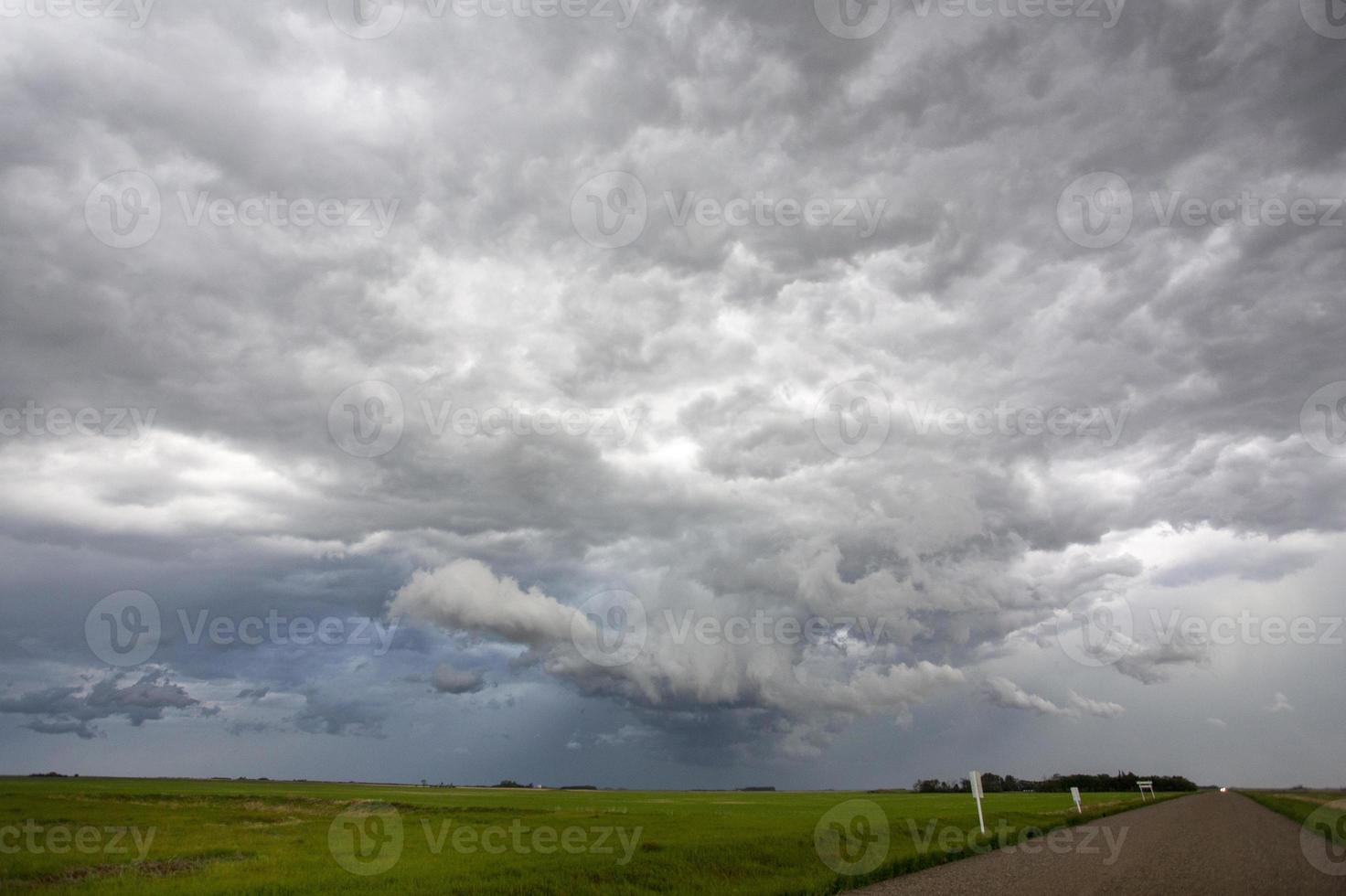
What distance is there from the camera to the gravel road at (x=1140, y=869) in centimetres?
1803

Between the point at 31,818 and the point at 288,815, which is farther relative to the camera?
the point at 288,815

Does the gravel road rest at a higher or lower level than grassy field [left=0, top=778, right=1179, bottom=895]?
higher

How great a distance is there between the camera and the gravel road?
18031 mm

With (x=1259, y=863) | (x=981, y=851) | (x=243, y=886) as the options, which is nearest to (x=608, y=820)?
(x=981, y=851)

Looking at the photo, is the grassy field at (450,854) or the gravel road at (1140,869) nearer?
the gravel road at (1140,869)

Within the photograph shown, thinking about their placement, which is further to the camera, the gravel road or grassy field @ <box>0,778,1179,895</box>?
grassy field @ <box>0,778,1179,895</box>

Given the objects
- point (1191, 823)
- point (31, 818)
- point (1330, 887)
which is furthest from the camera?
point (31, 818)

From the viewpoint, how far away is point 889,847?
30656mm

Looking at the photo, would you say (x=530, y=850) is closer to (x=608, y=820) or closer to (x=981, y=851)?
(x=981, y=851)

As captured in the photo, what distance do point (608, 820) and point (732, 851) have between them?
27.7 meters

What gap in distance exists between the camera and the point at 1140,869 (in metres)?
21.8

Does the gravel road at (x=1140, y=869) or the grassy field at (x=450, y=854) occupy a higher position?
the gravel road at (x=1140, y=869)

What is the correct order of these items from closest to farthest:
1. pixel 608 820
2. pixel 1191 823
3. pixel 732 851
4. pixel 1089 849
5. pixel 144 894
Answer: pixel 144 894 < pixel 1089 849 < pixel 732 851 < pixel 1191 823 < pixel 608 820

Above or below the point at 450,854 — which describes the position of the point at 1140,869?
above
